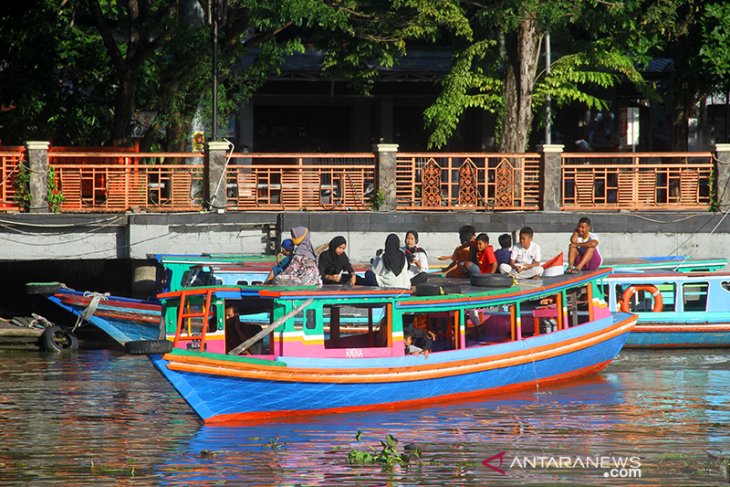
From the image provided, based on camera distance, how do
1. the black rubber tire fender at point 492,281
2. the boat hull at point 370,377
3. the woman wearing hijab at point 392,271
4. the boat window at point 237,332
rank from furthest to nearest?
1. the black rubber tire fender at point 492,281
2. the woman wearing hijab at point 392,271
3. the boat window at point 237,332
4. the boat hull at point 370,377

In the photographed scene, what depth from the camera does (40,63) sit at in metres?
25.7

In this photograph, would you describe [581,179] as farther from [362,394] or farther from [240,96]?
[362,394]

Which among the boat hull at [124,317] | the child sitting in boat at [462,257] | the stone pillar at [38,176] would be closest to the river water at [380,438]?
the boat hull at [124,317]

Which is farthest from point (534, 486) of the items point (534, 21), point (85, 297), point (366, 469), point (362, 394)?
point (534, 21)

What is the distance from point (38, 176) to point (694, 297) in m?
12.1

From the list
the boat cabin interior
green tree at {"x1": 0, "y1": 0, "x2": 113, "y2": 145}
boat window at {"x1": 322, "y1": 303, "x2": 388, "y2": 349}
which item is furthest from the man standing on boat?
green tree at {"x1": 0, "y1": 0, "x2": 113, "y2": 145}

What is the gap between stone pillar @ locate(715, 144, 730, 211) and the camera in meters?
24.6

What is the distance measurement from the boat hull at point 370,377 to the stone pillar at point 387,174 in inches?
232

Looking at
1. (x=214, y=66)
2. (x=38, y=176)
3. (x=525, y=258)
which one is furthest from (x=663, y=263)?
(x=38, y=176)

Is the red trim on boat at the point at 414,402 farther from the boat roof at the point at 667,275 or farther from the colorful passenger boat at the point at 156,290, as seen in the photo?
the colorful passenger boat at the point at 156,290

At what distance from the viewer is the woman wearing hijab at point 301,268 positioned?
17.1 metres

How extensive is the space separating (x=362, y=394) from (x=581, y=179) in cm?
952

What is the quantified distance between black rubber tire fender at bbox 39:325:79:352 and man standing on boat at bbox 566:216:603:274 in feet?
28.4

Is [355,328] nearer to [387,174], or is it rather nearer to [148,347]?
[387,174]
